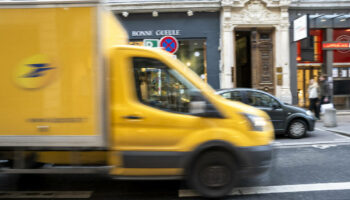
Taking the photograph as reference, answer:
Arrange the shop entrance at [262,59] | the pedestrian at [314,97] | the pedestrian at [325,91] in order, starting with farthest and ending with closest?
the shop entrance at [262,59]
the pedestrian at [314,97]
the pedestrian at [325,91]

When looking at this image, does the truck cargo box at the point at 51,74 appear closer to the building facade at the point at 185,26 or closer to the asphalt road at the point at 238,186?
the asphalt road at the point at 238,186

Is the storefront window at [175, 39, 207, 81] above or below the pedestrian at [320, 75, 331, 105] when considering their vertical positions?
above

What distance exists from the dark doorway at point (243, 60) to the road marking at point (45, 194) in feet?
43.0

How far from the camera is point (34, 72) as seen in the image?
12.5 ft

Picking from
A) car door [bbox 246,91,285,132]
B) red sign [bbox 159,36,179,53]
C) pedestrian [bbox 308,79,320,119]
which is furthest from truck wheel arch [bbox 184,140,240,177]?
pedestrian [bbox 308,79,320,119]

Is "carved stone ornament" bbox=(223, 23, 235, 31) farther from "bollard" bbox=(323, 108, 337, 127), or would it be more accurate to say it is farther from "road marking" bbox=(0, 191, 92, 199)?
"road marking" bbox=(0, 191, 92, 199)

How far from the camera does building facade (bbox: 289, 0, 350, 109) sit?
14.8 metres

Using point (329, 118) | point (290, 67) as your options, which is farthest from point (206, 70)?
point (329, 118)

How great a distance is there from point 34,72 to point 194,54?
12.0 meters

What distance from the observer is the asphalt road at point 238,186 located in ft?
13.5

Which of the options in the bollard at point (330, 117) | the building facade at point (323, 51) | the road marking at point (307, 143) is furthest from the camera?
the building facade at point (323, 51)

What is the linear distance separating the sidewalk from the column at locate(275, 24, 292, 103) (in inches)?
105

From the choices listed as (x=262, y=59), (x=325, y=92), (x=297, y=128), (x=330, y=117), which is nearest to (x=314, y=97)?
(x=325, y=92)

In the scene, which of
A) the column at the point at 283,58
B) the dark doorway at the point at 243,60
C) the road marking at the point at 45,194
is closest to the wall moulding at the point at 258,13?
the column at the point at 283,58
